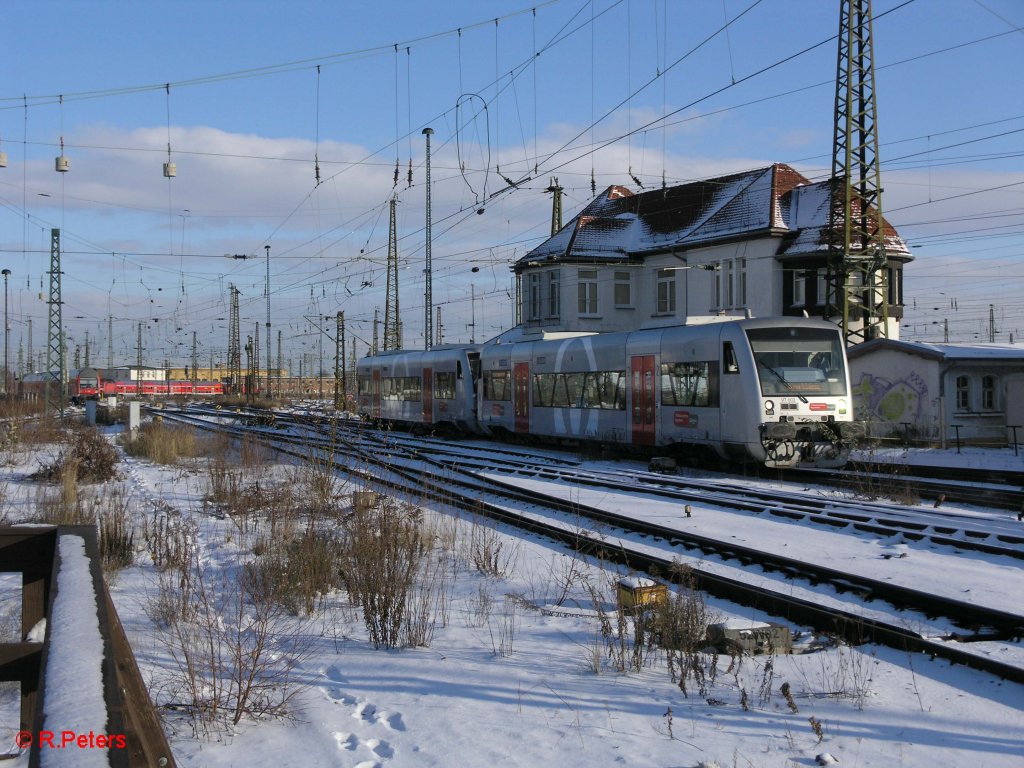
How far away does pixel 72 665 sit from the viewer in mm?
2270

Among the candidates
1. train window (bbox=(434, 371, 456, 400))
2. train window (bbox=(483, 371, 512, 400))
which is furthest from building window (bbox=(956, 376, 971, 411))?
train window (bbox=(434, 371, 456, 400))

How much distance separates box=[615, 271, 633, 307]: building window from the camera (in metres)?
41.5

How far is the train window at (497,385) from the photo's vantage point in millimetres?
26688

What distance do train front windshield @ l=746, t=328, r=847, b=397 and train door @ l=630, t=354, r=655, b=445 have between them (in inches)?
126

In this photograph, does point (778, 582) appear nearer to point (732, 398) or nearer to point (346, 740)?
point (346, 740)

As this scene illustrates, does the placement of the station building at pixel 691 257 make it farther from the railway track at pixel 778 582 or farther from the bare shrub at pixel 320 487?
the bare shrub at pixel 320 487

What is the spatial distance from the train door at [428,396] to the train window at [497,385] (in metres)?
3.25

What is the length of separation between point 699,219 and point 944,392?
17.6 m

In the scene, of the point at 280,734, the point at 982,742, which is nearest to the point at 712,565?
the point at 982,742

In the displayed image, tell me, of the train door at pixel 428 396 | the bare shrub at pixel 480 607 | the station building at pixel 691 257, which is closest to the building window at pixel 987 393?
the station building at pixel 691 257

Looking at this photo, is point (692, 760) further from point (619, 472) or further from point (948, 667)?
point (619, 472)

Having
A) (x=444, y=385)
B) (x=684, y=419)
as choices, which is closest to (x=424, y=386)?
(x=444, y=385)

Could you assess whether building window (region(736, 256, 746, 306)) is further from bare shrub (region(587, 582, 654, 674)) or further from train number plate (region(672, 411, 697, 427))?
bare shrub (region(587, 582, 654, 674))

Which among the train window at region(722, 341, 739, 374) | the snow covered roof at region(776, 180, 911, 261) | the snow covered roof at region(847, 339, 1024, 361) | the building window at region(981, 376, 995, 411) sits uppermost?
the snow covered roof at region(776, 180, 911, 261)
